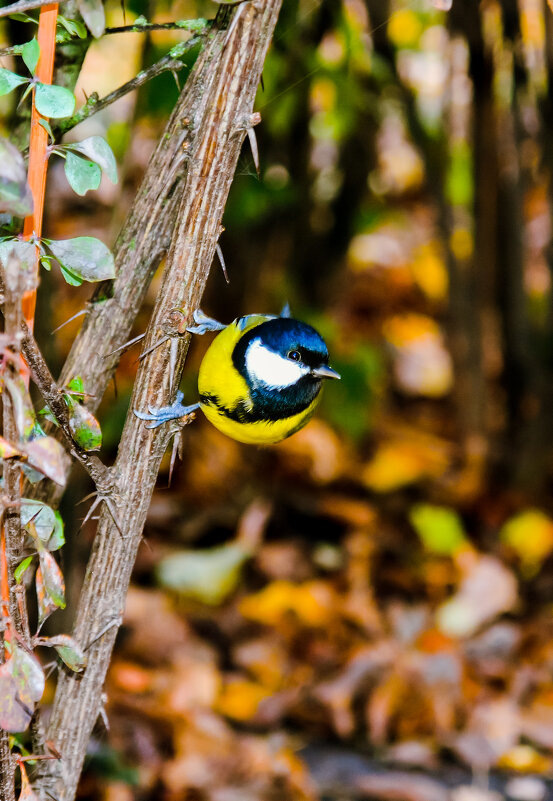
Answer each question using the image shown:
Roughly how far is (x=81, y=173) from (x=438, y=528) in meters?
2.18

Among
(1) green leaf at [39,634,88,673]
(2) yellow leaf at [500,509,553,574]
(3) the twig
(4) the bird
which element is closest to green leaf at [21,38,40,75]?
(3) the twig

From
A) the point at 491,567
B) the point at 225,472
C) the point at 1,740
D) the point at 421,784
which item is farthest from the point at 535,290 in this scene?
the point at 1,740

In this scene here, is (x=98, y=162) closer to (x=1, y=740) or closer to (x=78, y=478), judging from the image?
(x=1, y=740)

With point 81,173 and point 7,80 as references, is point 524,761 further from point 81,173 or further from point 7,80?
point 7,80

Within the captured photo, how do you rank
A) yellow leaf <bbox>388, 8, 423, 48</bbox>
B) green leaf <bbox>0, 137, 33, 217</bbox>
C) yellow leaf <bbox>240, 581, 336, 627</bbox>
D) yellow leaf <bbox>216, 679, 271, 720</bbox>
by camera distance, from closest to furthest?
1. green leaf <bbox>0, 137, 33, 217</bbox>
2. yellow leaf <bbox>216, 679, 271, 720</bbox>
3. yellow leaf <bbox>240, 581, 336, 627</bbox>
4. yellow leaf <bbox>388, 8, 423, 48</bbox>

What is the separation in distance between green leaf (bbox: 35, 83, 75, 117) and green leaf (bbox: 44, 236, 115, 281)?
0.12m

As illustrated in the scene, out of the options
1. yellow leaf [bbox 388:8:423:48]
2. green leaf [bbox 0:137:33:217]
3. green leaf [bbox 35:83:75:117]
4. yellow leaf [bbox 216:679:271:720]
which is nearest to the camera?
green leaf [bbox 0:137:33:217]

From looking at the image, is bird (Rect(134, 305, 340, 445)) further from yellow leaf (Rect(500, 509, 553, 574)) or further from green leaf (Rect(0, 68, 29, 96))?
yellow leaf (Rect(500, 509, 553, 574))

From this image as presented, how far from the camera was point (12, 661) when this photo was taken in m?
0.78

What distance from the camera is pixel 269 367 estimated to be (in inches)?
59.1

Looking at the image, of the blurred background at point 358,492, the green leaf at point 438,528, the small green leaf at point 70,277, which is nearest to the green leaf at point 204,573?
the blurred background at point 358,492

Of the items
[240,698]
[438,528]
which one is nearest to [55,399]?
[240,698]

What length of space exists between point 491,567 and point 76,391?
2112mm

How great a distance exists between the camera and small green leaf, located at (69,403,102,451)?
0.84m
